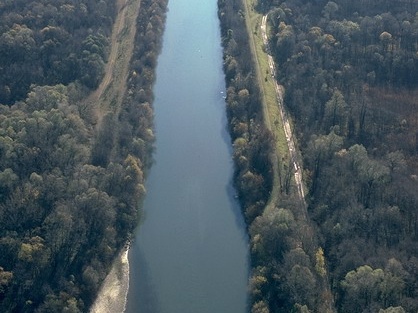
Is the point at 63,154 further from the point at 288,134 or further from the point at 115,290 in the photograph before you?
the point at 288,134

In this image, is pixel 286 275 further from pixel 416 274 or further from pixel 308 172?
pixel 308 172

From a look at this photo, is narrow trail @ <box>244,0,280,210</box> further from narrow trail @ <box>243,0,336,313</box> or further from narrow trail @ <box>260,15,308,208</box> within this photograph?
narrow trail @ <box>260,15,308,208</box>

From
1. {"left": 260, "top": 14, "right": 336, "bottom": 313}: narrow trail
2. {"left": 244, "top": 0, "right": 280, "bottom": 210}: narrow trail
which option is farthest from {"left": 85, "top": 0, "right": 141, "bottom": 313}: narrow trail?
{"left": 260, "top": 14, "right": 336, "bottom": 313}: narrow trail

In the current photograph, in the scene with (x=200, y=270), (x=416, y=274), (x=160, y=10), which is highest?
(x=160, y=10)

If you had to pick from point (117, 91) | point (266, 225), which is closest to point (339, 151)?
point (266, 225)

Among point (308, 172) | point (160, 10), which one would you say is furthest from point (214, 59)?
point (308, 172)

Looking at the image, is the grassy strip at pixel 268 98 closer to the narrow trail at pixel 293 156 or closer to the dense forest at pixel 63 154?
the narrow trail at pixel 293 156
